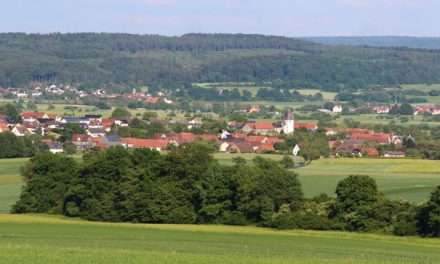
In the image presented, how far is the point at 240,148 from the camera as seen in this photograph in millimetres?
89938

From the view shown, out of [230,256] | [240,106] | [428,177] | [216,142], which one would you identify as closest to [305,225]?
[230,256]

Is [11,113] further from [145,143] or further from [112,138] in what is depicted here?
[145,143]

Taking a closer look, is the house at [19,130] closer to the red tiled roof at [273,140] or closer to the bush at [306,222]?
the red tiled roof at [273,140]

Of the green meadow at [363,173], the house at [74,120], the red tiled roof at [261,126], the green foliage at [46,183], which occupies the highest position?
the green foliage at [46,183]

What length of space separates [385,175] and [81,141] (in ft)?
128

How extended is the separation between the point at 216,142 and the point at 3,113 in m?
37.2

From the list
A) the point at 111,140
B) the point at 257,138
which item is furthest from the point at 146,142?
the point at 257,138

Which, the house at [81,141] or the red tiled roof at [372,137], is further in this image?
the red tiled roof at [372,137]

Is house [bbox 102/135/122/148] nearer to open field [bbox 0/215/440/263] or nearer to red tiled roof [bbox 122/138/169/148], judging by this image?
red tiled roof [bbox 122/138/169/148]

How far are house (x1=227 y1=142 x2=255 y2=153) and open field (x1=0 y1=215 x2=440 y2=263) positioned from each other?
47.4 m

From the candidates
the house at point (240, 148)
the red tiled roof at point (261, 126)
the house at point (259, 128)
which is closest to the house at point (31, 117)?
the house at point (259, 128)

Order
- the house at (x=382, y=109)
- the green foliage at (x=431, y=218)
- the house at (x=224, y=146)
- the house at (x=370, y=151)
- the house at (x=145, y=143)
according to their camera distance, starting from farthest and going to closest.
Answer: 1. the house at (x=382, y=109)
2. the house at (x=224, y=146)
3. the house at (x=145, y=143)
4. the house at (x=370, y=151)
5. the green foliage at (x=431, y=218)

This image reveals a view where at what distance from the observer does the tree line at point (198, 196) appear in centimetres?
3862

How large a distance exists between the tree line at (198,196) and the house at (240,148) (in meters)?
40.8
